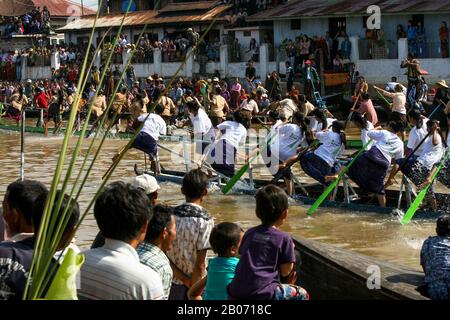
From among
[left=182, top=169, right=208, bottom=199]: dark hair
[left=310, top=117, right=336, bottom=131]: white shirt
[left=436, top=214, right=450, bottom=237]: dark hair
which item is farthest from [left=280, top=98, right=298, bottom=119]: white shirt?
[left=182, top=169, right=208, bottom=199]: dark hair

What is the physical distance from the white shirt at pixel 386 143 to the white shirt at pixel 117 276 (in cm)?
845

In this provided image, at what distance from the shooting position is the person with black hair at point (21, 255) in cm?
418

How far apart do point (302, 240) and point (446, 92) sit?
50.8ft

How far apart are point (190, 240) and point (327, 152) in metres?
7.27

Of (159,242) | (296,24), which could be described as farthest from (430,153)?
(296,24)

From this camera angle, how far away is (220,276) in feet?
18.2

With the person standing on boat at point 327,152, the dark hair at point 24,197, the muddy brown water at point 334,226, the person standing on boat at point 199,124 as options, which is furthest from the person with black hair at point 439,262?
the person standing on boat at point 199,124

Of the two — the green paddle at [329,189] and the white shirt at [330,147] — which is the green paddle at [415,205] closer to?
the green paddle at [329,189]

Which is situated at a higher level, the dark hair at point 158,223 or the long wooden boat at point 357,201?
the dark hair at point 158,223

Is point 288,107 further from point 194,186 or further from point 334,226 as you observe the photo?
point 194,186

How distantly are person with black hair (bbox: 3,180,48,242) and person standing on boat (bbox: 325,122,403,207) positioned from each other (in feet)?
26.3

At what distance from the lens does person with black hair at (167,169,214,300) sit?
6113mm

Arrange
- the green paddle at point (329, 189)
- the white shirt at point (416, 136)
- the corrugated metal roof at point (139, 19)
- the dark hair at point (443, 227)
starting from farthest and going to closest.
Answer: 1. the corrugated metal roof at point (139, 19)
2. the white shirt at point (416, 136)
3. the green paddle at point (329, 189)
4. the dark hair at point (443, 227)
